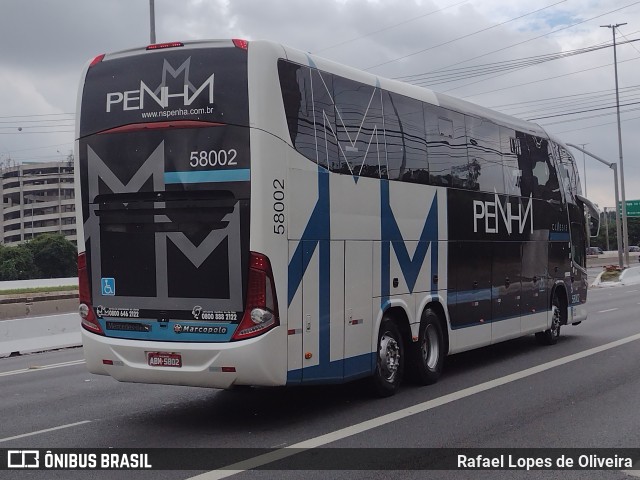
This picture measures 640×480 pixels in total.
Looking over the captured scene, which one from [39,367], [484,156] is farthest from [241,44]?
[39,367]

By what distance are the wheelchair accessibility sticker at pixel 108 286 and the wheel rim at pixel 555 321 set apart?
9752 millimetres

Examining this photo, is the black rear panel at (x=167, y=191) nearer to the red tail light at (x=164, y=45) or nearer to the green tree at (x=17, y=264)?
the red tail light at (x=164, y=45)

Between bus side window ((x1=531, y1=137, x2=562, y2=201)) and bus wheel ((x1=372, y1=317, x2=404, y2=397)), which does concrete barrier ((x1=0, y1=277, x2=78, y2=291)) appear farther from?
bus wheel ((x1=372, y1=317, x2=404, y2=397))

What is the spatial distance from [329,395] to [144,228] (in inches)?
135

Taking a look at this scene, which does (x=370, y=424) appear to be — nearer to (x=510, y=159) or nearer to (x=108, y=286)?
(x=108, y=286)

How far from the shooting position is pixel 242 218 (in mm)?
8383

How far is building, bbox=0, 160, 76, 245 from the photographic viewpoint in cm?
11850

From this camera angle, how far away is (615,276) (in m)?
A: 46.4

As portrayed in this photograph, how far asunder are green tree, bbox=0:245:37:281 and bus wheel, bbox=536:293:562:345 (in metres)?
56.4

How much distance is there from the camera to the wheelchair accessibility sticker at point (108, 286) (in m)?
9.09

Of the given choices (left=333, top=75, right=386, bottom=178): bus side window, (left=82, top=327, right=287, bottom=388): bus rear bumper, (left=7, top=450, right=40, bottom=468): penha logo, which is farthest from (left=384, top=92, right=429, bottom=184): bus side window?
(left=7, top=450, right=40, bottom=468): penha logo

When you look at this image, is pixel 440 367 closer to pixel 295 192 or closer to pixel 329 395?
pixel 329 395

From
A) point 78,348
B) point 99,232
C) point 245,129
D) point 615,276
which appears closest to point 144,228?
point 99,232

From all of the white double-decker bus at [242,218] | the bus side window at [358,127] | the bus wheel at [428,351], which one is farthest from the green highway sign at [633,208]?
the bus side window at [358,127]
